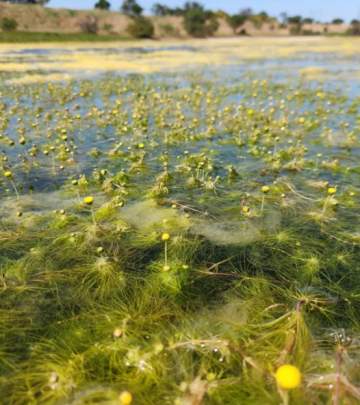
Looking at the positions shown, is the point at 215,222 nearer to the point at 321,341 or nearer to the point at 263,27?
the point at 321,341

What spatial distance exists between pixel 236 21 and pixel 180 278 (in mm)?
73617

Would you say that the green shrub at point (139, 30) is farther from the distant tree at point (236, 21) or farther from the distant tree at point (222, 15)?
the distant tree at point (222, 15)

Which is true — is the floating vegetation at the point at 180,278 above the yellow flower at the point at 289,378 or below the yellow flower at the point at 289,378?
below

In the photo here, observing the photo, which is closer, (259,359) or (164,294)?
(259,359)

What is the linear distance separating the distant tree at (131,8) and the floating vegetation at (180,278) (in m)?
66.7

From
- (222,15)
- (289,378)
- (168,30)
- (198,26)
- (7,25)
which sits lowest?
(289,378)

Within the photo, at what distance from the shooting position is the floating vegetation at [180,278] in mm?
1643

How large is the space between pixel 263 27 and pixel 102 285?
263 ft

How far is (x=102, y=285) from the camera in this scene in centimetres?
232

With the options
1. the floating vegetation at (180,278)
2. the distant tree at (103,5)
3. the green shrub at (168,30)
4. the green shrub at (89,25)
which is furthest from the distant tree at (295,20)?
the floating vegetation at (180,278)

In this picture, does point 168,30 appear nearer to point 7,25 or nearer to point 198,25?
point 198,25

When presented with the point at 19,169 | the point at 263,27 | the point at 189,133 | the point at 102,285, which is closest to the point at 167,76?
the point at 189,133

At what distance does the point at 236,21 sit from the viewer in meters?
63.7

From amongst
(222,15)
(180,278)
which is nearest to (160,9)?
(222,15)
